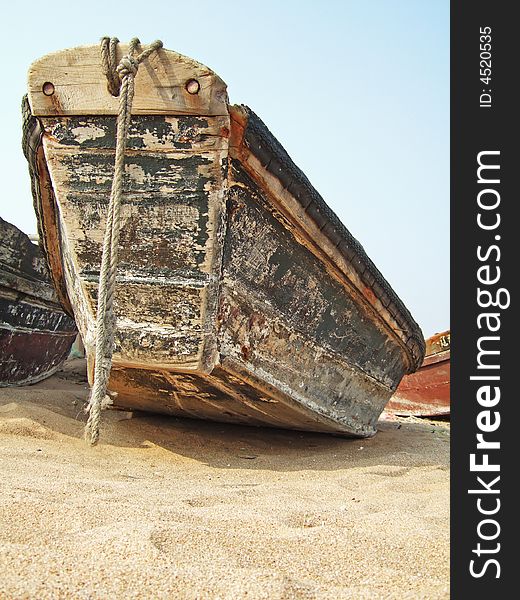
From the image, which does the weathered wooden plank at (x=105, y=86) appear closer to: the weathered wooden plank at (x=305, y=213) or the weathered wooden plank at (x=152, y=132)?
the weathered wooden plank at (x=152, y=132)

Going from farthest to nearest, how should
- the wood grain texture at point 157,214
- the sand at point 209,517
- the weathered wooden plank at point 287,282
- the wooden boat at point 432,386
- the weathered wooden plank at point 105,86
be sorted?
the wooden boat at point 432,386 → the weathered wooden plank at point 287,282 → the wood grain texture at point 157,214 → the weathered wooden plank at point 105,86 → the sand at point 209,517

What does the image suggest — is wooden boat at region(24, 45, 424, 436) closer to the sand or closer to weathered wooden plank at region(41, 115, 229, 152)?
weathered wooden plank at region(41, 115, 229, 152)

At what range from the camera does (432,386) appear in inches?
269

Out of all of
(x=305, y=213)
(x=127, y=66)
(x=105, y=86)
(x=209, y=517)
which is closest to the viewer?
(x=209, y=517)

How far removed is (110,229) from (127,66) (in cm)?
60

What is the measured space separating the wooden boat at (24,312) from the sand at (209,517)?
134cm

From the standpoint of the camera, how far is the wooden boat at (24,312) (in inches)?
177

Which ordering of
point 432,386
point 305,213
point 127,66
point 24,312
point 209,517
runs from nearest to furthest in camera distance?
point 209,517, point 127,66, point 305,213, point 24,312, point 432,386

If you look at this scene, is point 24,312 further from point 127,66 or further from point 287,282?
point 127,66

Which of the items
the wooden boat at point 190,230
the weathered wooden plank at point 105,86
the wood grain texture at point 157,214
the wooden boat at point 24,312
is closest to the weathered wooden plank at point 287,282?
the wooden boat at point 190,230

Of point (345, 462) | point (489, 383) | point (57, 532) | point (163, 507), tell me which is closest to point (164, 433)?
point (345, 462)

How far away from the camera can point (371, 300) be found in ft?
11.0

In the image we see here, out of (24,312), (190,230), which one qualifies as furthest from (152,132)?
(24,312)

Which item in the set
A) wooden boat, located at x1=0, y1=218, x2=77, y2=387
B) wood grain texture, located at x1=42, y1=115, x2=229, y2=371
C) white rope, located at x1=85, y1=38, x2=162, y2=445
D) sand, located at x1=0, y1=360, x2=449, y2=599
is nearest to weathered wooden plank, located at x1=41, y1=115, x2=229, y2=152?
wood grain texture, located at x1=42, y1=115, x2=229, y2=371
